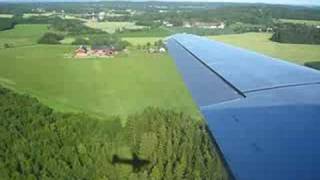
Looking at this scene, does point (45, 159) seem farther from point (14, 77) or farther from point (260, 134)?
point (14, 77)

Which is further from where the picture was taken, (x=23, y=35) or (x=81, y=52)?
(x=23, y=35)

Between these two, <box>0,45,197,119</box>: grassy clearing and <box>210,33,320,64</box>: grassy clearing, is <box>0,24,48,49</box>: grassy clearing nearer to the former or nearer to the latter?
<box>0,45,197,119</box>: grassy clearing

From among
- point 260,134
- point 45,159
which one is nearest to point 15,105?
point 45,159

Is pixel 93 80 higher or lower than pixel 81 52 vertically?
lower

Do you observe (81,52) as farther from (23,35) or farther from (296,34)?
(296,34)

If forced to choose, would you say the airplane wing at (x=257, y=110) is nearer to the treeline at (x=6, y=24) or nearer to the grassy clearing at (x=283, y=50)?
the grassy clearing at (x=283, y=50)

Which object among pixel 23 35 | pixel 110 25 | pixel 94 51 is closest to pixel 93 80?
pixel 94 51
